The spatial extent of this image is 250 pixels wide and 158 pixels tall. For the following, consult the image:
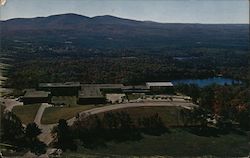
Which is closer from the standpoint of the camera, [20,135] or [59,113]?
[20,135]

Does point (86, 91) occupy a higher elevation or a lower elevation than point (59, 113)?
higher

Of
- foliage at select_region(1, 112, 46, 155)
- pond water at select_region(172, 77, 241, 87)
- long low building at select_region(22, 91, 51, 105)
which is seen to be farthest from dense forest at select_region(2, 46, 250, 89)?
foliage at select_region(1, 112, 46, 155)

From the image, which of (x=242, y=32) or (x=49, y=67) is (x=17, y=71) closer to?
(x=49, y=67)

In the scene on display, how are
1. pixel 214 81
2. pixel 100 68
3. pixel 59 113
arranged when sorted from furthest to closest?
pixel 214 81, pixel 100 68, pixel 59 113

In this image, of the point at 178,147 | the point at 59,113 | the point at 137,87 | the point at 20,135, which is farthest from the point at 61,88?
the point at 178,147

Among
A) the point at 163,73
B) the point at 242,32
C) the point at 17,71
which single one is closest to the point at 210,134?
the point at 163,73

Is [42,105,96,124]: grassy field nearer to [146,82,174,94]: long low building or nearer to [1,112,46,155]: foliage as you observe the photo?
[1,112,46,155]: foliage

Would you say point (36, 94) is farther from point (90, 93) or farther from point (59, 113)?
point (90, 93)
